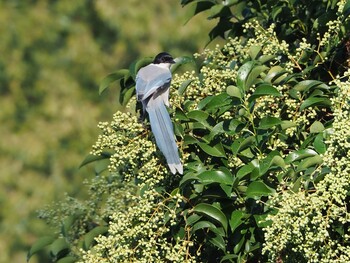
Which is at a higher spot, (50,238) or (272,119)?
(50,238)

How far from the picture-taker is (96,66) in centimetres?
923

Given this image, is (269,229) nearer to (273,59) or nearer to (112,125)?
(112,125)

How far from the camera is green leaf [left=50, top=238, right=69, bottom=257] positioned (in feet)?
10.7

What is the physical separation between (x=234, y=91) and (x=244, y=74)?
12 cm

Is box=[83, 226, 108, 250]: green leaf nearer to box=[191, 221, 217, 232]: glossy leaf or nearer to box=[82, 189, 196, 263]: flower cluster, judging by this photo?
box=[82, 189, 196, 263]: flower cluster

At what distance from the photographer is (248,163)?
2.65 meters

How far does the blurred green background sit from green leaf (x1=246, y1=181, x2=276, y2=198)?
5667 millimetres

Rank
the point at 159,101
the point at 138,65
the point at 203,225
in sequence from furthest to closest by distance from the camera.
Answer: the point at 138,65
the point at 159,101
the point at 203,225

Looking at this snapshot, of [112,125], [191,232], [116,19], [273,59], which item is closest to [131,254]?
[191,232]

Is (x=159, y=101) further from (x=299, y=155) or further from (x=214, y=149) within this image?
(x=299, y=155)

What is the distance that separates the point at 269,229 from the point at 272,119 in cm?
41

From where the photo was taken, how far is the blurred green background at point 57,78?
8617mm

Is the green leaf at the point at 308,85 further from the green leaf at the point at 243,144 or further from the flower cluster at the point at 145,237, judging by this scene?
the flower cluster at the point at 145,237

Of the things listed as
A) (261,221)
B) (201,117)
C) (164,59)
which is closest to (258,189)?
(261,221)
